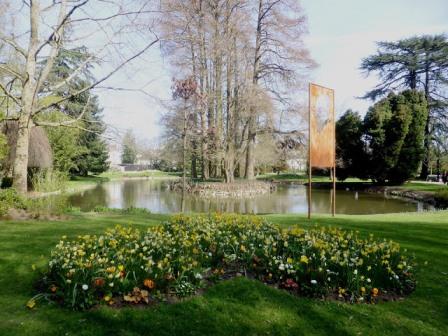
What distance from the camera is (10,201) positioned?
715 centimetres

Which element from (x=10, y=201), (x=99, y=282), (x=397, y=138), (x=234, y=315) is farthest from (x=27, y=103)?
(x=397, y=138)

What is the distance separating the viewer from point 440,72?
1277 inches

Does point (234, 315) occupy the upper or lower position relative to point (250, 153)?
lower

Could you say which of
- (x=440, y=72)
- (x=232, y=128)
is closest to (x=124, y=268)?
(x=232, y=128)

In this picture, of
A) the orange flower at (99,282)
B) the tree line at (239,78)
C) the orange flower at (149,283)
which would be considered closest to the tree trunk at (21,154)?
the orange flower at (99,282)

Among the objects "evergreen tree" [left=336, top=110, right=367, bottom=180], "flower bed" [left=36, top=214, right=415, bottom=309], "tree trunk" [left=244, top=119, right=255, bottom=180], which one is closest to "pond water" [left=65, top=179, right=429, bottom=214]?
"tree trunk" [left=244, top=119, right=255, bottom=180]

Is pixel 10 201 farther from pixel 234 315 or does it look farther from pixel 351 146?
pixel 351 146

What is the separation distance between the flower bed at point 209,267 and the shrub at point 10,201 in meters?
3.78

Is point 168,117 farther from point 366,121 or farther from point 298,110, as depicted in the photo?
point 366,121

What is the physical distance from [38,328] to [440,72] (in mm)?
38049

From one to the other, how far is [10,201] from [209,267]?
5.39 meters

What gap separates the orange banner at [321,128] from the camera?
8.55 meters

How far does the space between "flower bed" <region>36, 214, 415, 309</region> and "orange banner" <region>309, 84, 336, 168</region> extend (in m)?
4.35

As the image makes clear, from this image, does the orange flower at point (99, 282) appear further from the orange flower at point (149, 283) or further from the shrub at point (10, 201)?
the shrub at point (10, 201)
